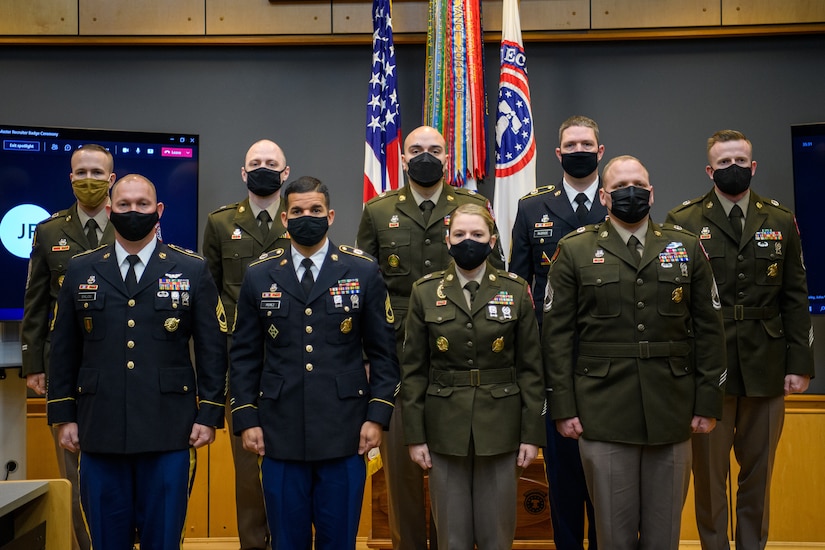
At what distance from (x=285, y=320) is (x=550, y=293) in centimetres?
101

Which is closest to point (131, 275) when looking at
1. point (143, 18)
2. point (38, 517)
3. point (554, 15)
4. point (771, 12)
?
point (38, 517)

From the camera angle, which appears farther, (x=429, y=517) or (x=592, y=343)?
(x=429, y=517)

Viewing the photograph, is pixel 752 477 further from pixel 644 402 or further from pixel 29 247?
pixel 29 247

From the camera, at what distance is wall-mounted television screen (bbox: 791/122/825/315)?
468 centimetres

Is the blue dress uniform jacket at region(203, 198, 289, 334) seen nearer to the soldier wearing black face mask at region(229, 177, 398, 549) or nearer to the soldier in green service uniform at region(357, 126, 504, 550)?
the soldier in green service uniform at region(357, 126, 504, 550)

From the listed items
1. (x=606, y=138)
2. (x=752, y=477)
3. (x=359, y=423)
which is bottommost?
(x=752, y=477)

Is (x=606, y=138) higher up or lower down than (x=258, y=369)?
higher up

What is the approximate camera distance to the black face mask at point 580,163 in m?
3.62

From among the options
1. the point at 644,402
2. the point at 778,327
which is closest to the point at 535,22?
the point at 778,327

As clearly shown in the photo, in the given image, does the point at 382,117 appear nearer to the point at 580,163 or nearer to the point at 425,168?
the point at 425,168

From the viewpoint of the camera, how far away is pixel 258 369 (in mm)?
3107

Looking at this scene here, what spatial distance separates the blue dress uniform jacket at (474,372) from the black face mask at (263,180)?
3.65 ft

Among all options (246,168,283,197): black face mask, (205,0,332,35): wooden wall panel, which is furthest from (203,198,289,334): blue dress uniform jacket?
(205,0,332,35): wooden wall panel

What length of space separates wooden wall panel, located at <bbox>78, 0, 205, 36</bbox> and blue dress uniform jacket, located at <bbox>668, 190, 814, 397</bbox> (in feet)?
11.2
